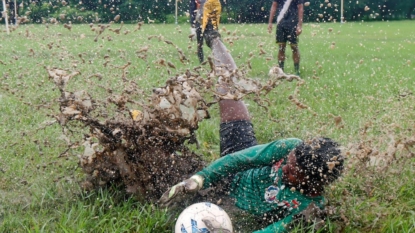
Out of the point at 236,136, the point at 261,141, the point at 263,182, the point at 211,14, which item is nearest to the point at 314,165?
the point at 263,182

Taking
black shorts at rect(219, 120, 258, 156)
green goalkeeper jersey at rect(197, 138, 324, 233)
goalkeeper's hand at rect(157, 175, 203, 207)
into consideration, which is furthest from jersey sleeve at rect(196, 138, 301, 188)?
black shorts at rect(219, 120, 258, 156)

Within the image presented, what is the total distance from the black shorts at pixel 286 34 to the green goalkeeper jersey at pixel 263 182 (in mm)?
4697

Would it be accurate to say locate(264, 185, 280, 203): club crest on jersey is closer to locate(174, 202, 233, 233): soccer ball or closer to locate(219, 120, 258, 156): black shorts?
locate(174, 202, 233, 233): soccer ball

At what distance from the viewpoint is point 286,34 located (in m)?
7.98

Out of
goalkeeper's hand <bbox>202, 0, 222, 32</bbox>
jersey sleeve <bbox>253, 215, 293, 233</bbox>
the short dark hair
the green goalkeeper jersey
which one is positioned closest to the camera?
the short dark hair

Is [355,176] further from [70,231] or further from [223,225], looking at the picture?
[70,231]

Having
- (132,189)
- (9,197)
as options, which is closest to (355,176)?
(132,189)

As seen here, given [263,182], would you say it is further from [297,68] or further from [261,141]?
[297,68]

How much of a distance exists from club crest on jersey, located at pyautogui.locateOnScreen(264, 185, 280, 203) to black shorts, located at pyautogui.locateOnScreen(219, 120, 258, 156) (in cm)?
71

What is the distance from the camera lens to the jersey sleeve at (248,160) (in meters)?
3.29

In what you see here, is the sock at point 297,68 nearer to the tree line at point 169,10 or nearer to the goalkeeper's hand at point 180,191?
the tree line at point 169,10

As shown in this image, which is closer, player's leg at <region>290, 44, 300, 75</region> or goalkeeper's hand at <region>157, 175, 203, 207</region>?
goalkeeper's hand at <region>157, 175, 203, 207</region>

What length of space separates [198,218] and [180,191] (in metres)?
0.24

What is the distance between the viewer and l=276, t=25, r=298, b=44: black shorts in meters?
7.94
